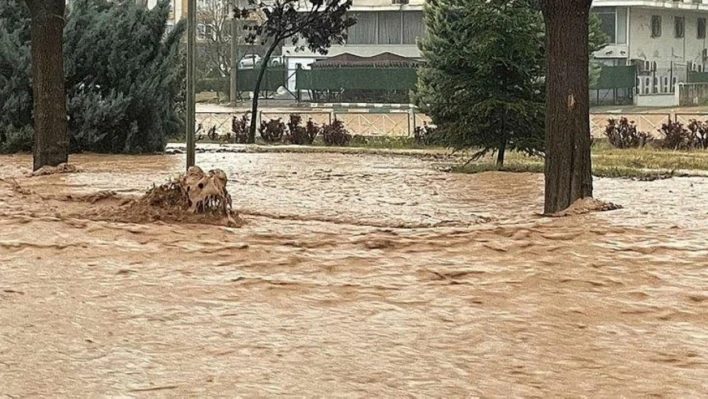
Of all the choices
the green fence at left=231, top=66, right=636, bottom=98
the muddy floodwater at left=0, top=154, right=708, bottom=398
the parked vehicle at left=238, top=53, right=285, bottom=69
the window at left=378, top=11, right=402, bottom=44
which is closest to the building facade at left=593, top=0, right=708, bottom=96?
the green fence at left=231, top=66, right=636, bottom=98

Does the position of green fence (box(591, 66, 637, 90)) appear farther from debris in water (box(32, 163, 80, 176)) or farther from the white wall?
debris in water (box(32, 163, 80, 176))

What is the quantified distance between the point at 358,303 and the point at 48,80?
10984 millimetres

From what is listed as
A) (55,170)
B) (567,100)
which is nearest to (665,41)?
(55,170)

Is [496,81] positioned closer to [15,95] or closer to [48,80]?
[48,80]

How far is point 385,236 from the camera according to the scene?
9.97 meters

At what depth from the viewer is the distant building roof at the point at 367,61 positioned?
52.1m

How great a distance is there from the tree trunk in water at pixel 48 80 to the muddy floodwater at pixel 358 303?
15.4ft

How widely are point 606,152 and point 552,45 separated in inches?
470

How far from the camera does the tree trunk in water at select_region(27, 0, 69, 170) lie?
17125mm

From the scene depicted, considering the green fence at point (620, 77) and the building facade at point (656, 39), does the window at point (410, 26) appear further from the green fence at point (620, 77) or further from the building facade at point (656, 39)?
the green fence at point (620, 77)

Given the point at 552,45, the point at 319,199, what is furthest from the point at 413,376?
the point at 319,199

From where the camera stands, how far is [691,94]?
47.7 m

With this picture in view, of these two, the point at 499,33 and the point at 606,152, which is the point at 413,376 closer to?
the point at 499,33

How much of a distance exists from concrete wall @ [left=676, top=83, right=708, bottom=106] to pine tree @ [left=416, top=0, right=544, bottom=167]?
2920cm
